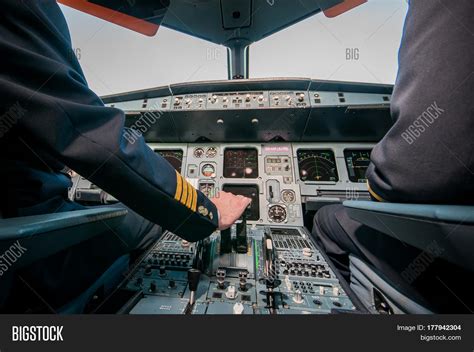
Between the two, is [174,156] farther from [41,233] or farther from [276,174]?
[41,233]

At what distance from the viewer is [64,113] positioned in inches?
19.6

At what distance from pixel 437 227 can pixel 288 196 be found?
145 centimetres

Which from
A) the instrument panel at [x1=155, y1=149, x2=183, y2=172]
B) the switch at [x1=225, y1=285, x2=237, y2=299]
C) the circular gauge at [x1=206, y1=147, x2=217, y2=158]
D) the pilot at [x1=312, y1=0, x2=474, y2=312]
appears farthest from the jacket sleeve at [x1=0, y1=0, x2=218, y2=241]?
the instrument panel at [x1=155, y1=149, x2=183, y2=172]

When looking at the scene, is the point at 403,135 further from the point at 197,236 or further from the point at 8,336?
the point at 8,336

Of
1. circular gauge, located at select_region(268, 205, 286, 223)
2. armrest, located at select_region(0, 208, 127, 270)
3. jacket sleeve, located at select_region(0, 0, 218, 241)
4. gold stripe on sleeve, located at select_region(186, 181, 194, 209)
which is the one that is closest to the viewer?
armrest, located at select_region(0, 208, 127, 270)

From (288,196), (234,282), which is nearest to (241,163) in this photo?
(288,196)

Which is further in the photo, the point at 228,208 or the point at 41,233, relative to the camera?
the point at 228,208

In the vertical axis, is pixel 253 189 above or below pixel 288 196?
above

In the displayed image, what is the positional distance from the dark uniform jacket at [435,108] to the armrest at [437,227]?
0.12 m

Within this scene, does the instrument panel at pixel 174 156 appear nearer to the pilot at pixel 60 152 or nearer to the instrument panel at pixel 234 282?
the instrument panel at pixel 234 282

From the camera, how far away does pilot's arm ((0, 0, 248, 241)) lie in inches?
19.0

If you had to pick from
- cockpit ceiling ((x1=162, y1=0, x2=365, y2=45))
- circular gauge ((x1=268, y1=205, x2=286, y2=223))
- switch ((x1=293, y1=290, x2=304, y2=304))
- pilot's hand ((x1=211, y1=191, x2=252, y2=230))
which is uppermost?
cockpit ceiling ((x1=162, y1=0, x2=365, y2=45))

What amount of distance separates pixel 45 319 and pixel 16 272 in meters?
0.18

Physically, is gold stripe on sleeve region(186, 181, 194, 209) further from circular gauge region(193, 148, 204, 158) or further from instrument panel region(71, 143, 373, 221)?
circular gauge region(193, 148, 204, 158)
